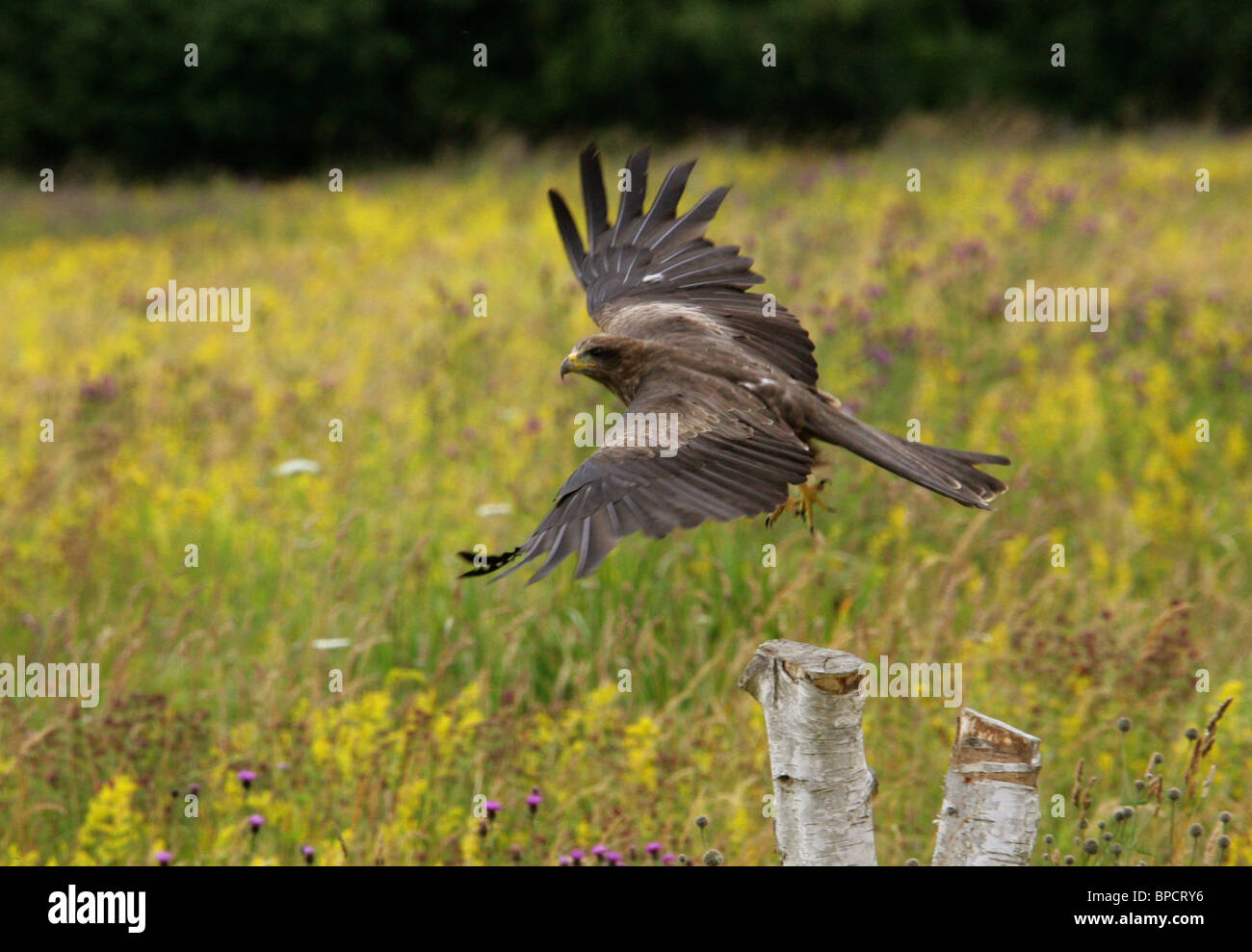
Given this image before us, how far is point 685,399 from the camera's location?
11.3 ft

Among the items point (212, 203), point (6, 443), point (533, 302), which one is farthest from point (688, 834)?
point (212, 203)

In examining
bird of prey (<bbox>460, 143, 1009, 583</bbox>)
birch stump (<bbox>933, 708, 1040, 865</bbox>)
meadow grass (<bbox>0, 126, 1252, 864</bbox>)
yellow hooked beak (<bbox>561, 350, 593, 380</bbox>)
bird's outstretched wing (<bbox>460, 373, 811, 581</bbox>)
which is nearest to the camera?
birch stump (<bbox>933, 708, 1040, 865</bbox>)

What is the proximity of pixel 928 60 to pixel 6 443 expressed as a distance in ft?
63.2

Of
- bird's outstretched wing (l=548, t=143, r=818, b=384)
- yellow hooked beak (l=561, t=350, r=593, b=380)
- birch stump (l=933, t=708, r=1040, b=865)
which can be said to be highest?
bird's outstretched wing (l=548, t=143, r=818, b=384)

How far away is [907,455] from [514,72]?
67.0 feet

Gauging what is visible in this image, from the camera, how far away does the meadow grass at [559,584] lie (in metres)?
3.71

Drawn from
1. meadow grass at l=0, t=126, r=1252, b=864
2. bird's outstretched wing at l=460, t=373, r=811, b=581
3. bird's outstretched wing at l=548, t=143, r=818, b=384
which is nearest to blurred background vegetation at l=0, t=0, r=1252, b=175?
meadow grass at l=0, t=126, r=1252, b=864

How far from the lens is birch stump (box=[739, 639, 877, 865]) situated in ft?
7.80

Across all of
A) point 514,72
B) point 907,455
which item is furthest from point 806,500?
point 514,72

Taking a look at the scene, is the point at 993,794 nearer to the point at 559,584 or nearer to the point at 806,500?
the point at 806,500

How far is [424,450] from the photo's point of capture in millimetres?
6309

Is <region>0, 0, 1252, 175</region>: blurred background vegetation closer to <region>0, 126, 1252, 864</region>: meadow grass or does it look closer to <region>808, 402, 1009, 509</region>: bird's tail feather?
<region>0, 126, 1252, 864</region>: meadow grass

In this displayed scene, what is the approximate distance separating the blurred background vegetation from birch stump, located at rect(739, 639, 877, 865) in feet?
61.6
